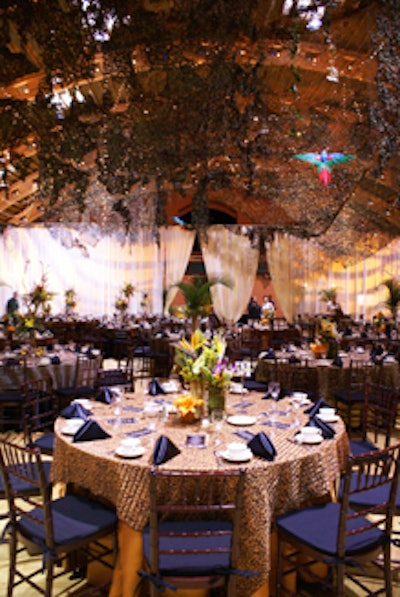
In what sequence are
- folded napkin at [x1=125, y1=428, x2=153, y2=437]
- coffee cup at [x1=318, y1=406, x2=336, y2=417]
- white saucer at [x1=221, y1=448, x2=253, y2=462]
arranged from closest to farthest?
white saucer at [x1=221, y1=448, x2=253, y2=462] < folded napkin at [x1=125, y1=428, x2=153, y2=437] < coffee cup at [x1=318, y1=406, x2=336, y2=417]

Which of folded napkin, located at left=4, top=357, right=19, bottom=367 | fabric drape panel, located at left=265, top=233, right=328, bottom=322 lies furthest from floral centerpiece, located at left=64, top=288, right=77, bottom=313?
folded napkin, located at left=4, top=357, right=19, bottom=367

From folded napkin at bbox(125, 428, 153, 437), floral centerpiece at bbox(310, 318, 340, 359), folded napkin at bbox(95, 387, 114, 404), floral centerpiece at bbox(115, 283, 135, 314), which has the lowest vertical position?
folded napkin at bbox(125, 428, 153, 437)

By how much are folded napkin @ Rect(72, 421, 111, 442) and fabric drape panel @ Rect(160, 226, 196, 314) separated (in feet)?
40.7

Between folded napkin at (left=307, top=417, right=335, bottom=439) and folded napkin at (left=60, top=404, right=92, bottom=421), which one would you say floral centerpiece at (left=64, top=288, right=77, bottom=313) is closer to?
folded napkin at (left=60, top=404, right=92, bottom=421)

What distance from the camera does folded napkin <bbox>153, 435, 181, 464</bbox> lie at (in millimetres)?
2633

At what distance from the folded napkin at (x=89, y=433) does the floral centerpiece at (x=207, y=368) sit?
2.05ft

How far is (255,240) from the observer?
607 inches

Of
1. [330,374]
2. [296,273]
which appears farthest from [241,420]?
[296,273]

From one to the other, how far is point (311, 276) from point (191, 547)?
14.2 m

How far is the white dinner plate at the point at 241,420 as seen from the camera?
3377 mm

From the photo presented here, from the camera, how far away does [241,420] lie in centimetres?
341

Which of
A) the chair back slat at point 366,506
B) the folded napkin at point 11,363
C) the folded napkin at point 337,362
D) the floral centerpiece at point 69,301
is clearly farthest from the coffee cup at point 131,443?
the floral centerpiece at point 69,301

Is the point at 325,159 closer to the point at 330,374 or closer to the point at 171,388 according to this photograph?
the point at 330,374

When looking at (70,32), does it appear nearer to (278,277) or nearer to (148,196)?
(148,196)
